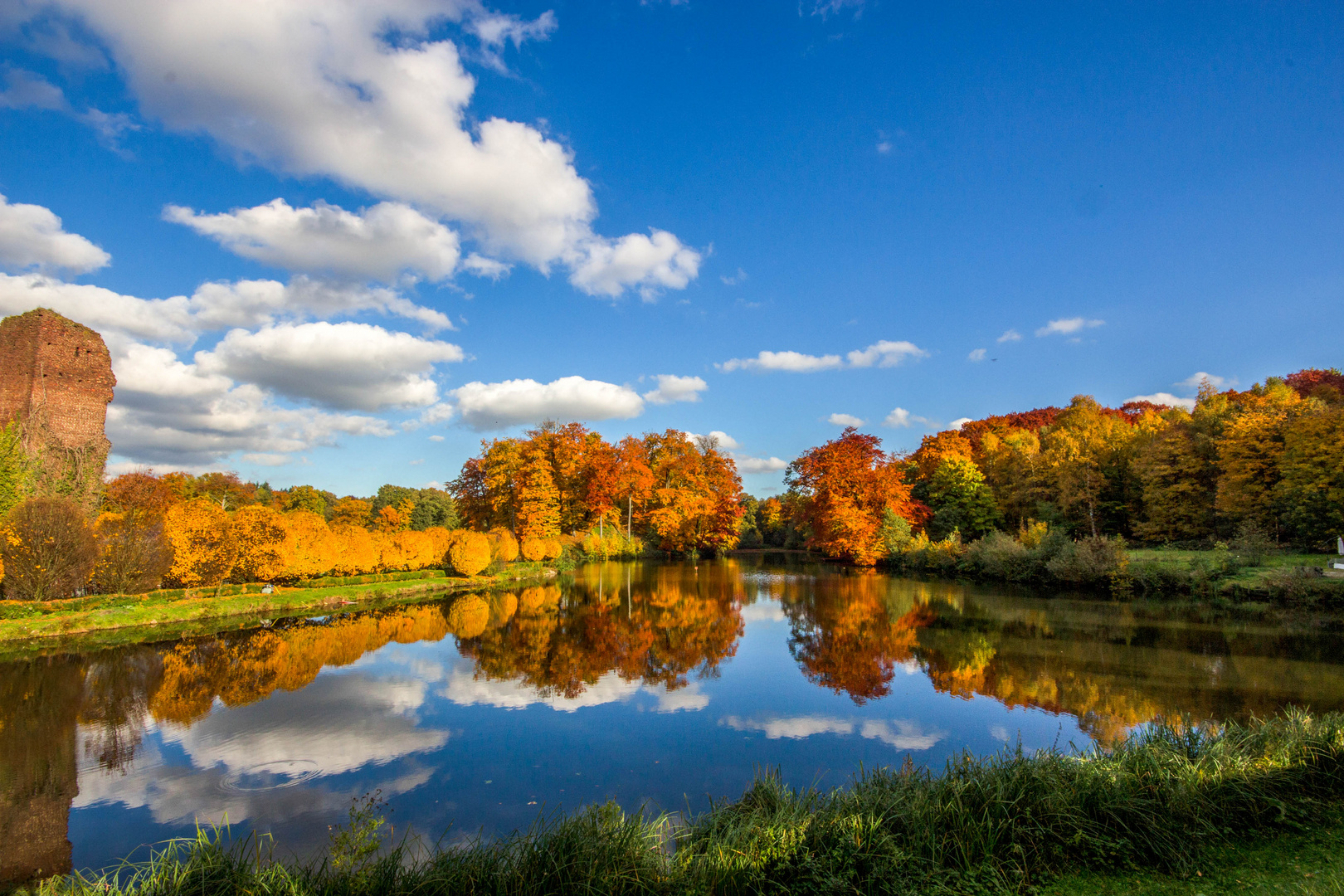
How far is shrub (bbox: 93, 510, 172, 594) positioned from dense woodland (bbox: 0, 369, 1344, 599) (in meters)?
0.06

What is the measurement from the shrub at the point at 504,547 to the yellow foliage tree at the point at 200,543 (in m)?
13.3

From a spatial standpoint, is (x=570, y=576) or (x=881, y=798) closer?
(x=881, y=798)

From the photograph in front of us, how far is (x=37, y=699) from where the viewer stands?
9500 mm

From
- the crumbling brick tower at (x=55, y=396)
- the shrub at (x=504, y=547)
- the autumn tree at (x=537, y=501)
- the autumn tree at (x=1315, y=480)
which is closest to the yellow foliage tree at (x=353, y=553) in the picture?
the shrub at (x=504, y=547)

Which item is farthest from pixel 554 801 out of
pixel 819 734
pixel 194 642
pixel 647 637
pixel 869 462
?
pixel 869 462

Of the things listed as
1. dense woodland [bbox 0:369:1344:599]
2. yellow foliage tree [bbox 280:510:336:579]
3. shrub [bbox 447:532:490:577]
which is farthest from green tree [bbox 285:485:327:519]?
yellow foliage tree [bbox 280:510:336:579]

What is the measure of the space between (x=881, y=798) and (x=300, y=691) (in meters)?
10.2

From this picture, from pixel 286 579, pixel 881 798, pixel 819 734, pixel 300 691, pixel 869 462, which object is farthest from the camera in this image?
pixel 869 462

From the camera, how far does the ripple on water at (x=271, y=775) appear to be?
6.79 meters

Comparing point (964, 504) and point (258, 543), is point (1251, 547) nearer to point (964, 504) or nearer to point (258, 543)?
point (964, 504)

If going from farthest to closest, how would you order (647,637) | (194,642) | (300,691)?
(647,637), (194,642), (300,691)

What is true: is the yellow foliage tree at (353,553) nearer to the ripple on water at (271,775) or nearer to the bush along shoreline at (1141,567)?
the ripple on water at (271,775)

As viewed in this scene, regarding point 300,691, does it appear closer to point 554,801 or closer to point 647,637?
point 554,801

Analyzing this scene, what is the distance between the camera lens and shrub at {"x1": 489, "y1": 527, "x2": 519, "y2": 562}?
3112cm
